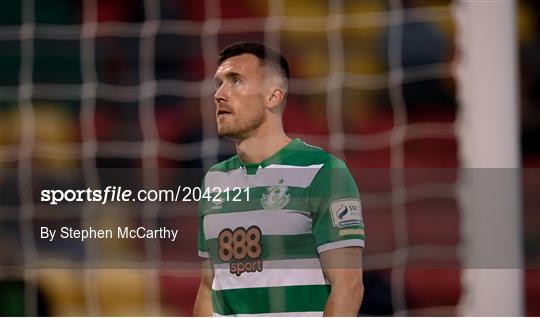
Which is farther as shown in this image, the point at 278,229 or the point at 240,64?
the point at 240,64

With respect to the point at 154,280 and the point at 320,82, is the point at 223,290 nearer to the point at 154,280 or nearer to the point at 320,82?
the point at 154,280

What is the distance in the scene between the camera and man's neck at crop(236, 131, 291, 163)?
2.38 meters

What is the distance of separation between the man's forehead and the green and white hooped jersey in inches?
8.1

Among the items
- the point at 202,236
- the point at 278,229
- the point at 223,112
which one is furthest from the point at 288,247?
the point at 223,112

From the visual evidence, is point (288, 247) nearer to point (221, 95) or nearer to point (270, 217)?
point (270, 217)

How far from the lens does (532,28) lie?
2.53 metres

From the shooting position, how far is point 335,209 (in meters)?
2.31

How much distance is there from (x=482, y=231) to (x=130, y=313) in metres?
0.86

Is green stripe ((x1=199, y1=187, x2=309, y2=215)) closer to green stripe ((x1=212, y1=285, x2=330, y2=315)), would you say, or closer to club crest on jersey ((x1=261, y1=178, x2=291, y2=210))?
club crest on jersey ((x1=261, y1=178, x2=291, y2=210))

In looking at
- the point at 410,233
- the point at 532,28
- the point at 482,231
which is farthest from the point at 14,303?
the point at 532,28

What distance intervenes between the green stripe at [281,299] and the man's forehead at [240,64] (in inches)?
18.9

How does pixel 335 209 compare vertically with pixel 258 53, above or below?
below

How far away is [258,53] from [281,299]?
1.77 feet

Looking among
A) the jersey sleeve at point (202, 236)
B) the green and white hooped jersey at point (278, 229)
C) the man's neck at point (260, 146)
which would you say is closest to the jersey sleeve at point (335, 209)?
the green and white hooped jersey at point (278, 229)
